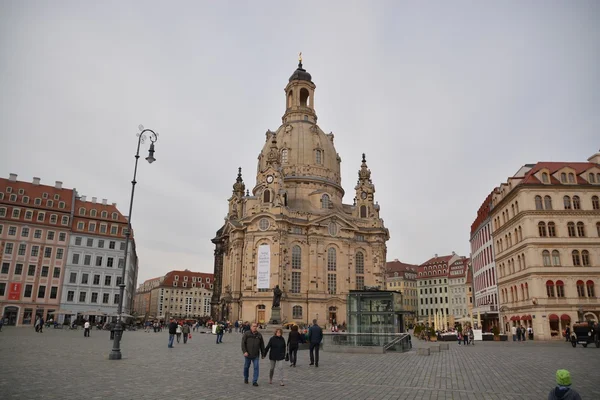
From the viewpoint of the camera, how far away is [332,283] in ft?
238

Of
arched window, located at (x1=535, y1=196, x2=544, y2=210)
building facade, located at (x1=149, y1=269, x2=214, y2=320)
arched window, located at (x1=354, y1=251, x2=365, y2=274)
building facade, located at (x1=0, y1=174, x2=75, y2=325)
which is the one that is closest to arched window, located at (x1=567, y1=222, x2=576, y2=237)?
arched window, located at (x1=535, y1=196, x2=544, y2=210)

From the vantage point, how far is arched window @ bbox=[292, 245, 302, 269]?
71188 millimetres

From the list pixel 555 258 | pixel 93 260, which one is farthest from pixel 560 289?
pixel 93 260

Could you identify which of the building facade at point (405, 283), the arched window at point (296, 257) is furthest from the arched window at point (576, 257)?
the building facade at point (405, 283)

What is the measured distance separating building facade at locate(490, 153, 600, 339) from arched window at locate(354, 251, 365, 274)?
30.9m

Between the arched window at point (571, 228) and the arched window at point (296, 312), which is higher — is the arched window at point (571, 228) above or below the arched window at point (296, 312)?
above

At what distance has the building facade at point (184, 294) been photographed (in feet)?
429

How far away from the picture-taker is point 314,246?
72.1m

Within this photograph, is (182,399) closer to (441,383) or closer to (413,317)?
(441,383)

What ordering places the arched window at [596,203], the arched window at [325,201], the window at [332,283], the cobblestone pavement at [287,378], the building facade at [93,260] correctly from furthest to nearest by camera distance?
the arched window at [325,201]
the window at [332,283]
the building facade at [93,260]
the arched window at [596,203]
the cobblestone pavement at [287,378]

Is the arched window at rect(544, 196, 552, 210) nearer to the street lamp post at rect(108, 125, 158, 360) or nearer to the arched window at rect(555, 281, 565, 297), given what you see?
the arched window at rect(555, 281, 565, 297)

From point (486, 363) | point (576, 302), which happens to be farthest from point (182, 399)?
point (576, 302)

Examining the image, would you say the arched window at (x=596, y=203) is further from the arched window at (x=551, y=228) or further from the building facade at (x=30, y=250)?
the building facade at (x=30, y=250)

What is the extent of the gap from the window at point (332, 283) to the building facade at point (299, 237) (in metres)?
0.16
